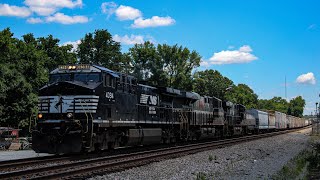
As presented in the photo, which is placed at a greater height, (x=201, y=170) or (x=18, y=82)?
(x=18, y=82)

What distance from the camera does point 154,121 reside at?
69.6 ft

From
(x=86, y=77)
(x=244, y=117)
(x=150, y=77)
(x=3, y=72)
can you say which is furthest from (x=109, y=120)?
(x=150, y=77)

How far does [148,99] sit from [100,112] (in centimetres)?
537

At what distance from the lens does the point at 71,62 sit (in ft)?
164

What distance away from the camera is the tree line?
31.7 meters

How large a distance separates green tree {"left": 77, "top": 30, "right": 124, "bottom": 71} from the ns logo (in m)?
37.8

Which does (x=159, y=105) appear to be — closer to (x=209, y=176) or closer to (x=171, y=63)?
(x=209, y=176)

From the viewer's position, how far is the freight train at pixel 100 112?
14742mm

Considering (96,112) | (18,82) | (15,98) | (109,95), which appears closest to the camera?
(96,112)

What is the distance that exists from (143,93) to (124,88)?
7.98ft

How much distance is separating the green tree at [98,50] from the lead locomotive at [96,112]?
3731cm

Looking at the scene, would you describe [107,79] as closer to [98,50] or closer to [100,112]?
[100,112]

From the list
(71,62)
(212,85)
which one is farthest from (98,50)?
(212,85)

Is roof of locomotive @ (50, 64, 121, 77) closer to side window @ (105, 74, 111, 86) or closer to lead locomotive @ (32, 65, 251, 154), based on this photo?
lead locomotive @ (32, 65, 251, 154)
